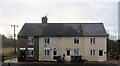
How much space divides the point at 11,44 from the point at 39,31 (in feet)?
14.6

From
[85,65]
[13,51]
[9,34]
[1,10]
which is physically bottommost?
[85,65]

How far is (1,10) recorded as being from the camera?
153 cm

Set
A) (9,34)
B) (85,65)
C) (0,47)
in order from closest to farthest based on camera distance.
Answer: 1. (0,47)
2. (9,34)
3. (85,65)

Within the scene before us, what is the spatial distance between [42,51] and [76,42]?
767mm

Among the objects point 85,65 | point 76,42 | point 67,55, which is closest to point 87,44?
point 76,42

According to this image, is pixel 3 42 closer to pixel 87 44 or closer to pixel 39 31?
pixel 87 44

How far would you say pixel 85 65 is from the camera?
3812 mm

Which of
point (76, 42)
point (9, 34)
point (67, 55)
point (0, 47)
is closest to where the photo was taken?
point (0, 47)

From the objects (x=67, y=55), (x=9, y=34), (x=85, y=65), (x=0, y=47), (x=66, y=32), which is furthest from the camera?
(x=66, y=32)

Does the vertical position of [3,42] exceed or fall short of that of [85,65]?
it exceeds it

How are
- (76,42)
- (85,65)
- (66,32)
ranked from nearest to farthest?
(85,65), (76,42), (66,32)

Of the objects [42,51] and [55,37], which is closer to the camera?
[42,51]

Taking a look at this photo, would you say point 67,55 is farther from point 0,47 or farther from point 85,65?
point 0,47

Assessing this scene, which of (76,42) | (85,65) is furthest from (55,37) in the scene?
(85,65)
